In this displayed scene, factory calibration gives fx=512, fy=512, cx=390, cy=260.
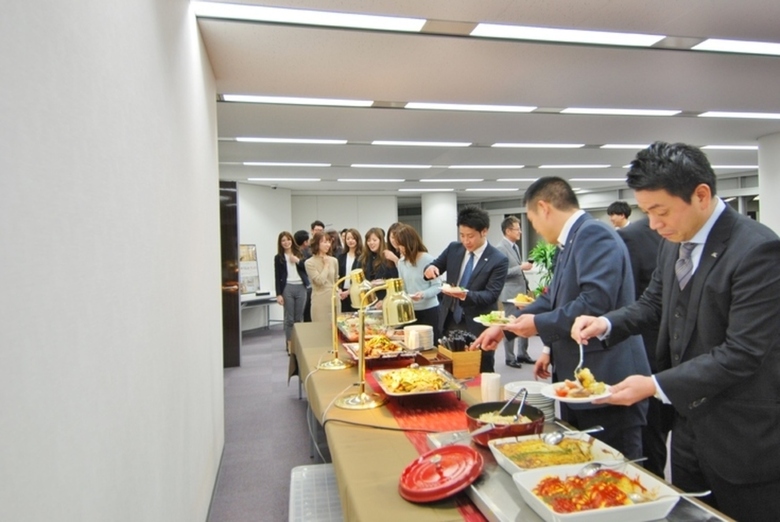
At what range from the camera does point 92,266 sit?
99 centimetres

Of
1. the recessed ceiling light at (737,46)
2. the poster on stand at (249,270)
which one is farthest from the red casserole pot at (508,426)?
the poster on stand at (249,270)

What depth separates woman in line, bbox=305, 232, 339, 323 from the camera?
201 inches

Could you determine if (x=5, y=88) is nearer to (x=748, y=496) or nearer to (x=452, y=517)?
(x=452, y=517)

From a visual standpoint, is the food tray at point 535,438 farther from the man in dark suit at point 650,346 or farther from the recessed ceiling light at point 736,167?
the recessed ceiling light at point 736,167

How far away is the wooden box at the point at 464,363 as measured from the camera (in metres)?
2.15

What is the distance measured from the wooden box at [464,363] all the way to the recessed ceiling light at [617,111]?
308cm

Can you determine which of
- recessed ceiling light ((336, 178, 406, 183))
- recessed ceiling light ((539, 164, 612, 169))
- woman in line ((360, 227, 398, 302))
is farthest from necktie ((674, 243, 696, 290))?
recessed ceiling light ((336, 178, 406, 183))

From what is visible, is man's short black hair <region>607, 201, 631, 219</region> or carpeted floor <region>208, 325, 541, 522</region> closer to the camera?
carpeted floor <region>208, 325, 541, 522</region>

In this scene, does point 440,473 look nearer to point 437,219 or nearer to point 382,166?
point 382,166

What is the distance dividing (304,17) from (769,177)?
5812 millimetres

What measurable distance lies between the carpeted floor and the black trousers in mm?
1965

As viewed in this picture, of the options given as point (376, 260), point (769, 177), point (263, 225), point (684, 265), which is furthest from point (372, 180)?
point (684, 265)

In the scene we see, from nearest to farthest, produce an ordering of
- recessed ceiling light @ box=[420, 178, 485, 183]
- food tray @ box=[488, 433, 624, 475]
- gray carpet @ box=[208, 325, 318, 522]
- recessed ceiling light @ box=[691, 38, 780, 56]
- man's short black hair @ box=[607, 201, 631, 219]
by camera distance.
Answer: food tray @ box=[488, 433, 624, 475]
gray carpet @ box=[208, 325, 318, 522]
recessed ceiling light @ box=[691, 38, 780, 56]
man's short black hair @ box=[607, 201, 631, 219]
recessed ceiling light @ box=[420, 178, 485, 183]

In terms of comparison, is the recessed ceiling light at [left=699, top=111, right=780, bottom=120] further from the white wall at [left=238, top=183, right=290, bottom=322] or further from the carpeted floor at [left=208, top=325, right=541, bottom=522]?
the white wall at [left=238, top=183, right=290, bottom=322]
